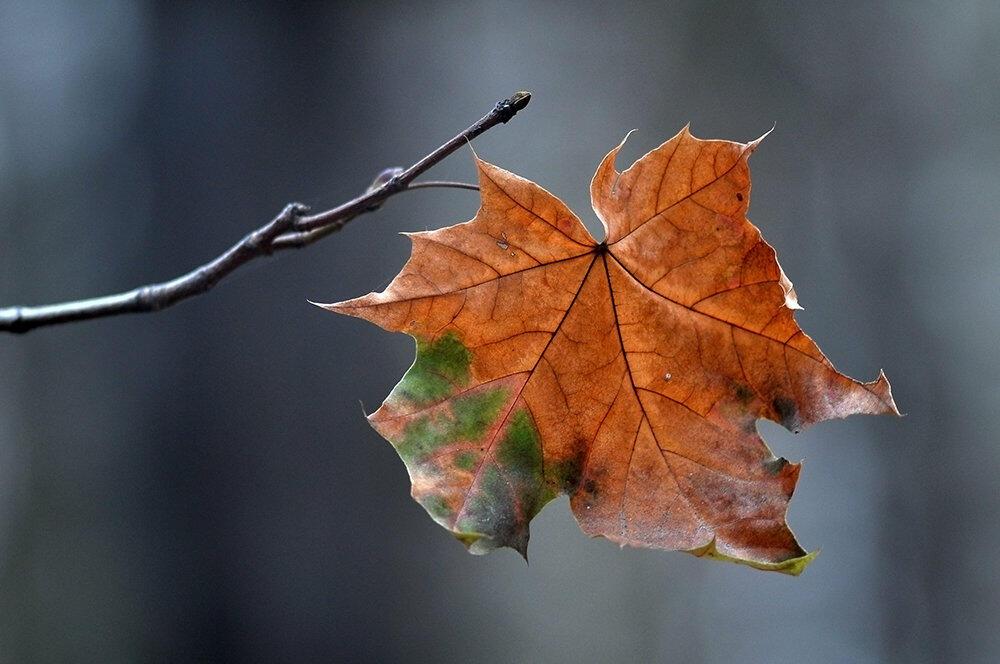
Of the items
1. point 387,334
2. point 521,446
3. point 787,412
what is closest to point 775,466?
point 787,412

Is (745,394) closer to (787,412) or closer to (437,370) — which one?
(787,412)

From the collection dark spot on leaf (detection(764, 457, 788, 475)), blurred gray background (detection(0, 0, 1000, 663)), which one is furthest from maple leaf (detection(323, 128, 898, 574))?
blurred gray background (detection(0, 0, 1000, 663))

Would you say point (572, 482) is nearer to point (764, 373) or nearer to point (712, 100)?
point (764, 373)

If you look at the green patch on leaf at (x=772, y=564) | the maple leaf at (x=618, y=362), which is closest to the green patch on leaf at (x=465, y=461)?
the maple leaf at (x=618, y=362)

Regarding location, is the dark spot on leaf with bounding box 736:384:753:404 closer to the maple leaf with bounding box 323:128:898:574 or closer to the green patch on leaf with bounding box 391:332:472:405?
the maple leaf with bounding box 323:128:898:574

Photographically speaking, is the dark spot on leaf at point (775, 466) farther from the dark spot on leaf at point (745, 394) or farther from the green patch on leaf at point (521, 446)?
the green patch on leaf at point (521, 446)

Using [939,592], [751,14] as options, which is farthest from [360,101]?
[939,592]
